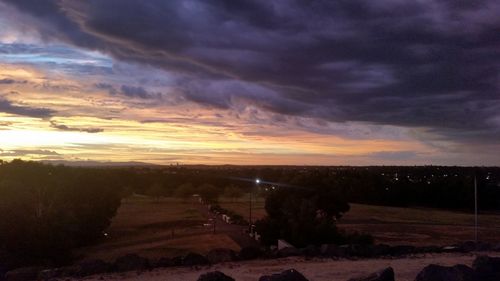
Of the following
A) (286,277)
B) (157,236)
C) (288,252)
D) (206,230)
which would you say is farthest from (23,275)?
(206,230)

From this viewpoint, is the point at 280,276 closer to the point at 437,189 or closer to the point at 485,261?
the point at 485,261

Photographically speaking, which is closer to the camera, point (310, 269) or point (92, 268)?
point (92, 268)

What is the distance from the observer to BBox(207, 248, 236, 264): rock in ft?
63.9

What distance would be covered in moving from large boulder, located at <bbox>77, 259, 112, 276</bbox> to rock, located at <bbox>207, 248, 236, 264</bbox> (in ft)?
10.8

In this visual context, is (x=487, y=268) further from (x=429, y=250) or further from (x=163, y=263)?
(x=163, y=263)

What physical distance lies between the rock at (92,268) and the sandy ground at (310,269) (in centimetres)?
38

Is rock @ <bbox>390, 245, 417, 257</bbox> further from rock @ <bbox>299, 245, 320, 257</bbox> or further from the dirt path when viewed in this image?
the dirt path

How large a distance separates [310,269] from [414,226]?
41735 millimetres

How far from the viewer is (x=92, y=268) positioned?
59.0 ft

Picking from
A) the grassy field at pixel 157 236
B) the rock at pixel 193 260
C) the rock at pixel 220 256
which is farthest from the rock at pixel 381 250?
the grassy field at pixel 157 236

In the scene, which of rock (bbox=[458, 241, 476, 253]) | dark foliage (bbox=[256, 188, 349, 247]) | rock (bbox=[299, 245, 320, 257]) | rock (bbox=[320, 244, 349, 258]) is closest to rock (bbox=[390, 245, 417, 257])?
rock (bbox=[320, 244, 349, 258])

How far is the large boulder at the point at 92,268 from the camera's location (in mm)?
17828

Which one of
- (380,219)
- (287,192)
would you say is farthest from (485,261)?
(380,219)

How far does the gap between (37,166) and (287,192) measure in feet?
67.0
